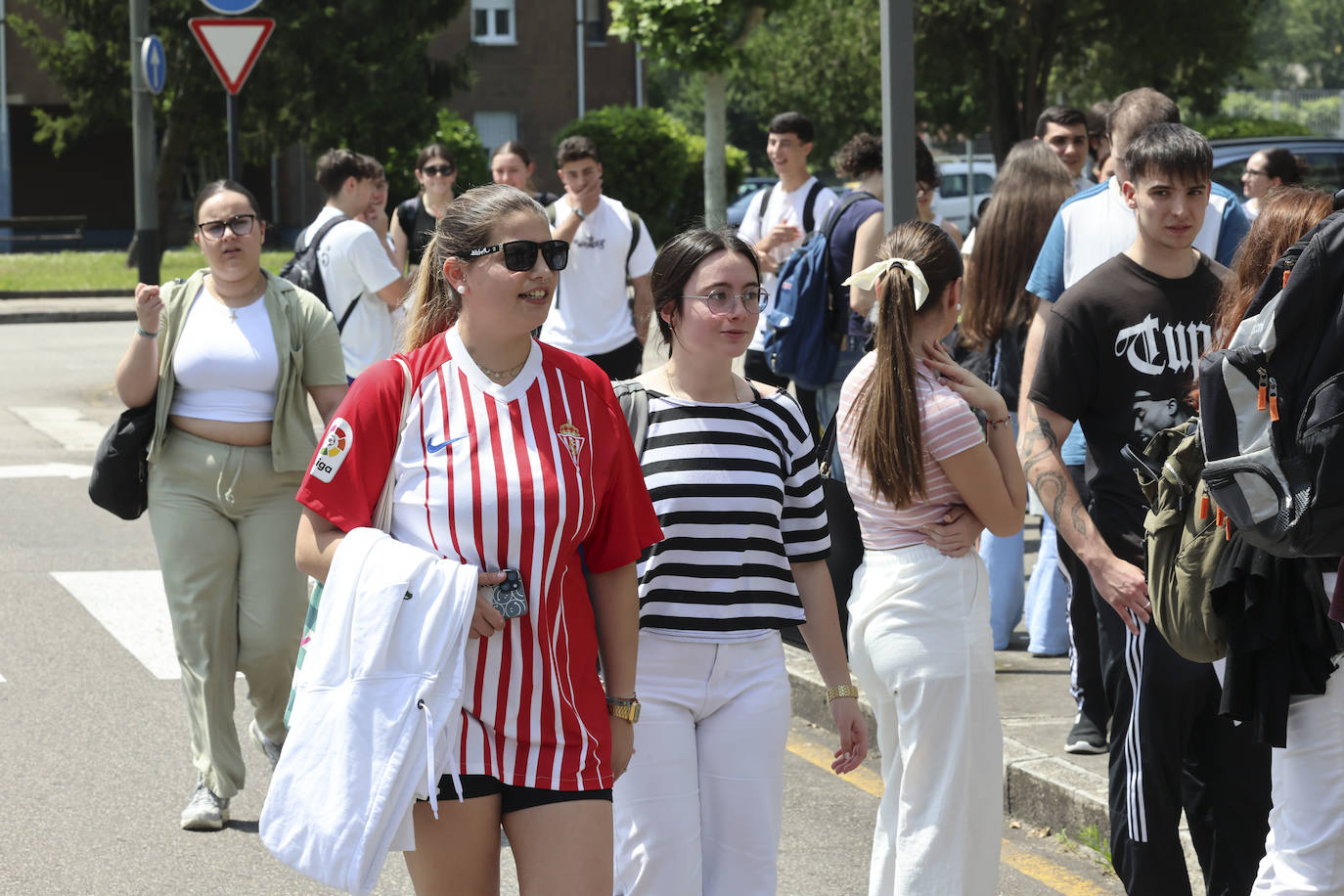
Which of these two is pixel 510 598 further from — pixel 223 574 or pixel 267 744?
pixel 267 744

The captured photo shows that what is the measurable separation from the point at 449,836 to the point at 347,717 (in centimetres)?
32

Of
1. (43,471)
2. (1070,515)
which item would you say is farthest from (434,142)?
(1070,515)

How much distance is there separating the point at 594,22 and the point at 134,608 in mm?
39232

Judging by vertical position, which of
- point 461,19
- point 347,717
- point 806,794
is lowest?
point 806,794

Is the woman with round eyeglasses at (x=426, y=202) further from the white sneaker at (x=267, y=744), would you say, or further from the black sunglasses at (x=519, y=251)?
the black sunglasses at (x=519, y=251)

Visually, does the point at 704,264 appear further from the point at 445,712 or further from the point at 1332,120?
the point at 1332,120

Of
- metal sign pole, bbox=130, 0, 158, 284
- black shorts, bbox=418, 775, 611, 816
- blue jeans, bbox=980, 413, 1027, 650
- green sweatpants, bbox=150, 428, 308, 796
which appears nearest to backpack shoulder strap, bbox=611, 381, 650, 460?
black shorts, bbox=418, 775, 611, 816

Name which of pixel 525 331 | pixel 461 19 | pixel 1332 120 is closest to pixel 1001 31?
pixel 461 19

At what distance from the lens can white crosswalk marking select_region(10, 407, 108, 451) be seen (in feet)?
42.7

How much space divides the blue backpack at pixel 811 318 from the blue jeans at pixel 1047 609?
1.48 meters

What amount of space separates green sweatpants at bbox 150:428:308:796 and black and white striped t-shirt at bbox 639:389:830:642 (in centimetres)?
207

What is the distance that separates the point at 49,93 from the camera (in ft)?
137

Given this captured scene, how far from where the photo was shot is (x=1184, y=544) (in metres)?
3.52

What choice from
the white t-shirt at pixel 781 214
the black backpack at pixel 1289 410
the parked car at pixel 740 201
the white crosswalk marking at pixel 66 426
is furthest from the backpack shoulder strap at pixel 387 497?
the parked car at pixel 740 201
